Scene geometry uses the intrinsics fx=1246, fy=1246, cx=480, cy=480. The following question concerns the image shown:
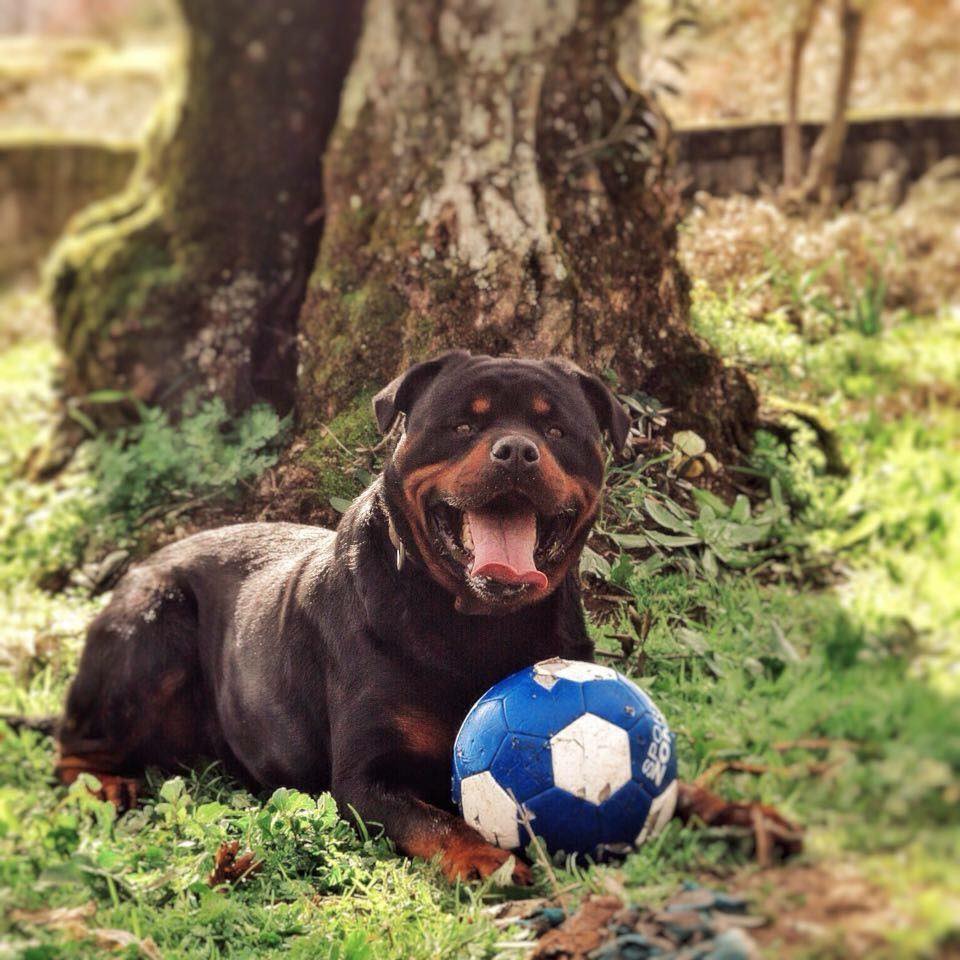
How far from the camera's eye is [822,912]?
7.22 feet

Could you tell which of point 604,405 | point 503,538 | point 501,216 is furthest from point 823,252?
point 503,538

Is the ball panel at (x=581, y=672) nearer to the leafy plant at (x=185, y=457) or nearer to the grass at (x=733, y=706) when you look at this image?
the grass at (x=733, y=706)

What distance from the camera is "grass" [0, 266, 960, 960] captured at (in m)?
2.36

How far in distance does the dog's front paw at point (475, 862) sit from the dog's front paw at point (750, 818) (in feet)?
1.37

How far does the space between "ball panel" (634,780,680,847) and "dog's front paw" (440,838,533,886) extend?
0.99 feet

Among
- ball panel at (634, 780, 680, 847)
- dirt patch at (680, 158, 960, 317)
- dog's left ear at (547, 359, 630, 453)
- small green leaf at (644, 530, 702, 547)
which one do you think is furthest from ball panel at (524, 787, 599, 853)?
dirt patch at (680, 158, 960, 317)

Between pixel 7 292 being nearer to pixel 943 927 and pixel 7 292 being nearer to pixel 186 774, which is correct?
pixel 186 774

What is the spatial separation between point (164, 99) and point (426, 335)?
3.09m

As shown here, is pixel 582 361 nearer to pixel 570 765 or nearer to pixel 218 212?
pixel 570 765

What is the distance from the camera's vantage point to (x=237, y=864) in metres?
3.28

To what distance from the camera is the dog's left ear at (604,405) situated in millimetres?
3607

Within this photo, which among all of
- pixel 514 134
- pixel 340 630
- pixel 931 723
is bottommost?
pixel 340 630

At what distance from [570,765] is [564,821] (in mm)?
137

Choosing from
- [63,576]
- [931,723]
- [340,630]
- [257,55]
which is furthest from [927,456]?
[257,55]
